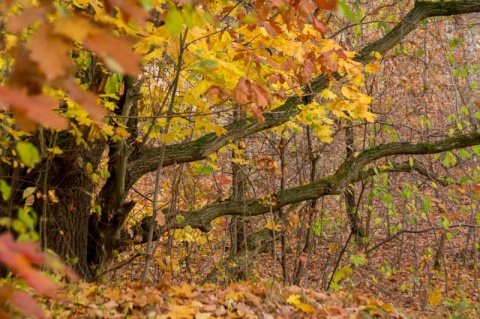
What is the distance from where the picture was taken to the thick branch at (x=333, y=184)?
576cm

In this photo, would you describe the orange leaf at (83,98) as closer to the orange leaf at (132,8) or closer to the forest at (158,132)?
the forest at (158,132)

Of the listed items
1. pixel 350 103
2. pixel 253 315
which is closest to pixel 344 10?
pixel 253 315

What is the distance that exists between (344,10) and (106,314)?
2.26m

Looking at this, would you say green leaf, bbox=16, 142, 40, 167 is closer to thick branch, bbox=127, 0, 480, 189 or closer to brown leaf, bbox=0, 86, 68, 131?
brown leaf, bbox=0, 86, 68, 131

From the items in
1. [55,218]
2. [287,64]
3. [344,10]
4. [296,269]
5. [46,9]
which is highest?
[287,64]

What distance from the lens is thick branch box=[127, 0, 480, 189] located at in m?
5.36

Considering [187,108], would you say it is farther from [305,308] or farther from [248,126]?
[305,308]

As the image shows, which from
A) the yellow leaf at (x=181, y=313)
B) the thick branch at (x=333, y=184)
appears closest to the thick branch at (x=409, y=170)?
the thick branch at (x=333, y=184)

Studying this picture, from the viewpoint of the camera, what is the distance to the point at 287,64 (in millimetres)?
3982

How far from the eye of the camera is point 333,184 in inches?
233

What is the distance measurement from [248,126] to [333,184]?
51.0 inches

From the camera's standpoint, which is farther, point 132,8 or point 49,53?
point 132,8

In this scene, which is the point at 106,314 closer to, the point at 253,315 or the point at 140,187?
the point at 253,315

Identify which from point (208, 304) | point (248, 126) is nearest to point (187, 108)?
point (248, 126)
